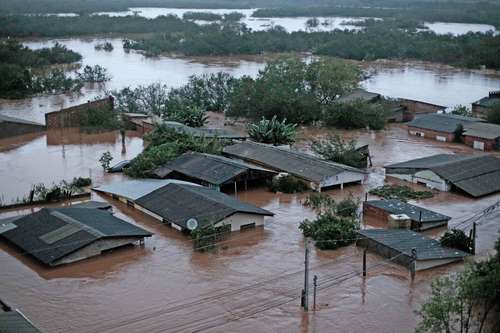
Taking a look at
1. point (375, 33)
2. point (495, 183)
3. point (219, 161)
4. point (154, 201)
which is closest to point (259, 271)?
point (154, 201)

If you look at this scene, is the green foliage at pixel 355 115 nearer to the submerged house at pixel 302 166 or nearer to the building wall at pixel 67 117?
the submerged house at pixel 302 166

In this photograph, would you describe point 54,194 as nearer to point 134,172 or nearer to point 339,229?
point 134,172

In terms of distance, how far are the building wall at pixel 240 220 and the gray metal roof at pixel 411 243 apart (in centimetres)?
238

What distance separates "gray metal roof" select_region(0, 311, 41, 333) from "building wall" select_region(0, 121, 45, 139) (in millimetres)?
15831

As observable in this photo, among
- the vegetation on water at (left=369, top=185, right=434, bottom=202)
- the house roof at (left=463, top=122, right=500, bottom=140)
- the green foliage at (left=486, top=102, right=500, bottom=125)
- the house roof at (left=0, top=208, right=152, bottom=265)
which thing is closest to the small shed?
the vegetation on water at (left=369, top=185, right=434, bottom=202)

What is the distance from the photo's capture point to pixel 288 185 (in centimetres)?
1864

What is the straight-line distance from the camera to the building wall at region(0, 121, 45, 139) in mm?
25219

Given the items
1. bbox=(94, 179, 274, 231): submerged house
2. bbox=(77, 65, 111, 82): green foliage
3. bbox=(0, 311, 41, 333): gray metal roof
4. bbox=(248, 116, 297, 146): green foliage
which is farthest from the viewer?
bbox=(77, 65, 111, 82): green foliage

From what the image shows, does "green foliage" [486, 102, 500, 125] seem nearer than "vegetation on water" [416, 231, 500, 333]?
No

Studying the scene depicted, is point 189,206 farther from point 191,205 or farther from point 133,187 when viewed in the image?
point 133,187

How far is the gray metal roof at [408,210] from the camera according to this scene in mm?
15812

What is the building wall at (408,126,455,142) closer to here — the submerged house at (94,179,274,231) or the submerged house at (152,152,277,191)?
the submerged house at (152,152,277,191)

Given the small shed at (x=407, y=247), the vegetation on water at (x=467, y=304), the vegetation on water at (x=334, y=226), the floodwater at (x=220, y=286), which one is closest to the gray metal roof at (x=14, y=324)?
the floodwater at (x=220, y=286)

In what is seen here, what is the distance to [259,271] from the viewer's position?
13586mm
